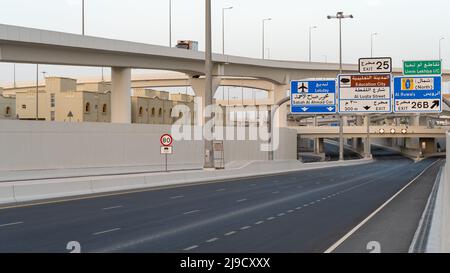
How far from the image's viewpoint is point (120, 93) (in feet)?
175

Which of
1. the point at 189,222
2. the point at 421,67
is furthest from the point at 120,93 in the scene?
the point at 189,222

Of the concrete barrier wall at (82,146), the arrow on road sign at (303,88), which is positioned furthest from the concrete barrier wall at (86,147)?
the arrow on road sign at (303,88)

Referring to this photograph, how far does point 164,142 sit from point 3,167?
426 inches

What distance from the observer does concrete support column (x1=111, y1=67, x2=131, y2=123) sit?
5241 centimetres

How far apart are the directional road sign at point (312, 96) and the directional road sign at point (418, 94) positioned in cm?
568

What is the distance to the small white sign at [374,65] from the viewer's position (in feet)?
152

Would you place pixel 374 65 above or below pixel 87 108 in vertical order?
above

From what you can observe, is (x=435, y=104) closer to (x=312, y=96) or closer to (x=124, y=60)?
(x=312, y=96)

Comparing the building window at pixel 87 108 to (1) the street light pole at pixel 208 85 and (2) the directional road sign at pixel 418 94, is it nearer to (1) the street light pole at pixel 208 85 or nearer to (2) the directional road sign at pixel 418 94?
(1) the street light pole at pixel 208 85

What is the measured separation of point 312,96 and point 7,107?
115 feet

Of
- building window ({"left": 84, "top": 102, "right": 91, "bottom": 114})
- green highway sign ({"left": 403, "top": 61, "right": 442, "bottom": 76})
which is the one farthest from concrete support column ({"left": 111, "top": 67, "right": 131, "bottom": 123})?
green highway sign ({"left": 403, "top": 61, "right": 442, "bottom": 76})

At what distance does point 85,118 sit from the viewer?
65938mm
